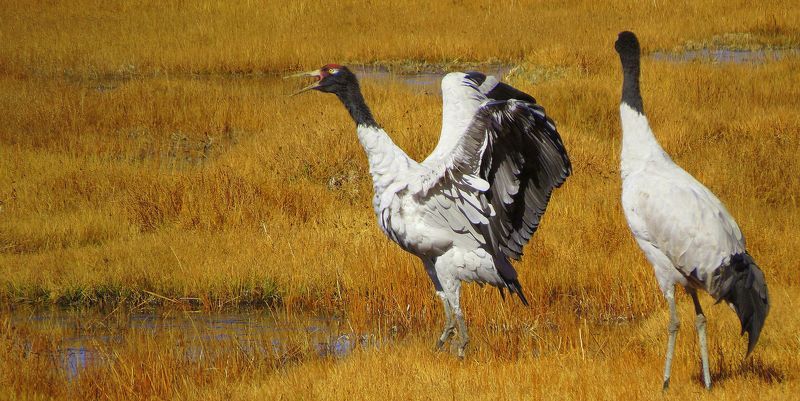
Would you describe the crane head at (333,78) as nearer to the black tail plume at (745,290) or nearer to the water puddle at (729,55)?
the black tail plume at (745,290)

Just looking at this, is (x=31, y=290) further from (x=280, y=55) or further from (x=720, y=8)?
(x=720, y=8)

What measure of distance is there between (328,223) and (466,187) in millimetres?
3148

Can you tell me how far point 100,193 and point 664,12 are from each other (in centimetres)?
1460

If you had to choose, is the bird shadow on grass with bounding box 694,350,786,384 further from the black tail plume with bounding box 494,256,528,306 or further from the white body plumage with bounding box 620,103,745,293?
the black tail plume with bounding box 494,256,528,306

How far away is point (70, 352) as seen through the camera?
6211mm

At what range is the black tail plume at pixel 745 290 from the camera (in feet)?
15.6

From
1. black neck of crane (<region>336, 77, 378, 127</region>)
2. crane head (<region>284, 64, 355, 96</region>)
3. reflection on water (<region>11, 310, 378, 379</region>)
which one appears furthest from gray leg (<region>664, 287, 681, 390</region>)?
crane head (<region>284, 64, 355, 96</region>)

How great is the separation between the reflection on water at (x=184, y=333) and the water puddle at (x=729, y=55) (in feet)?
35.1

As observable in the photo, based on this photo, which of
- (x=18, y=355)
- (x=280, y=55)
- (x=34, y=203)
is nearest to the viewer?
(x=18, y=355)

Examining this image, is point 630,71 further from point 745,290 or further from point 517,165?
point 745,290

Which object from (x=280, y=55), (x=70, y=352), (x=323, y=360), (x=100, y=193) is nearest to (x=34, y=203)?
(x=100, y=193)

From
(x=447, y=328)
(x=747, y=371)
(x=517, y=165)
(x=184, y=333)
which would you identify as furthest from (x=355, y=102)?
(x=747, y=371)

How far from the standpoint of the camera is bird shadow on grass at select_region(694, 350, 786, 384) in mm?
5023

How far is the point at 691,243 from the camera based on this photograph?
15.7 feet
